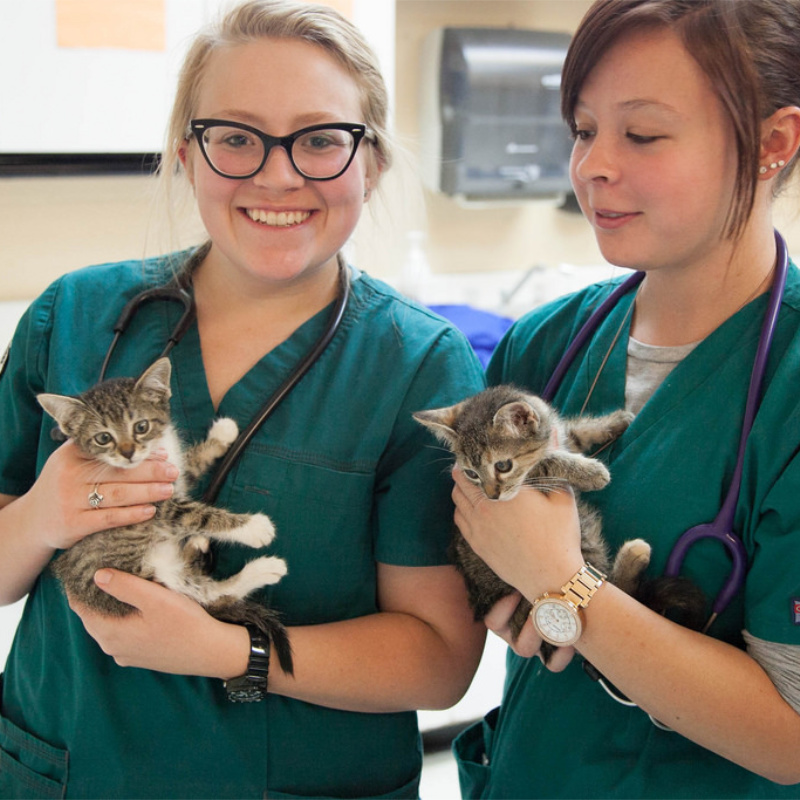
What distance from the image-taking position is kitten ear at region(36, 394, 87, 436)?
1150 mm

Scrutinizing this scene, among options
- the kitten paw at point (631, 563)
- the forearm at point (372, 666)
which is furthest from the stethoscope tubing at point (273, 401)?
the kitten paw at point (631, 563)

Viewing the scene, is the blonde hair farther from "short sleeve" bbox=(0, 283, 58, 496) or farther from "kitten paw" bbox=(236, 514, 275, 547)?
"kitten paw" bbox=(236, 514, 275, 547)

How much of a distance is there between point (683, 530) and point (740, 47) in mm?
616

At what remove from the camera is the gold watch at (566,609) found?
103 cm

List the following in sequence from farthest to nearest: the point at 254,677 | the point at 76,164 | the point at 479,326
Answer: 1. the point at 479,326
2. the point at 76,164
3. the point at 254,677

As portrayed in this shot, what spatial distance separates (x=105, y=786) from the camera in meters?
1.16

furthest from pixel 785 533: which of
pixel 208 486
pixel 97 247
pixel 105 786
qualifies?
pixel 97 247

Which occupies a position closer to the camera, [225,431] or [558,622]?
[558,622]

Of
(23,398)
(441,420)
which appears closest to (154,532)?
(23,398)

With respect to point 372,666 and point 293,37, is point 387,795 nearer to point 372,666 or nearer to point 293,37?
point 372,666

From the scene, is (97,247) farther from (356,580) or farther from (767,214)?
(767,214)

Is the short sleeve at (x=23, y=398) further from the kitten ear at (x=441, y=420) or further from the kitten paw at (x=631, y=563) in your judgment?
the kitten paw at (x=631, y=563)

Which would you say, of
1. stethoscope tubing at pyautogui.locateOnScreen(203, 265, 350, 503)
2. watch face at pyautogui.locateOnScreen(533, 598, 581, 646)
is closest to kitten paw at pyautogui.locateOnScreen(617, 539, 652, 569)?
watch face at pyautogui.locateOnScreen(533, 598, 581, 646)

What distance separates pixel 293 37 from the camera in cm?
117
